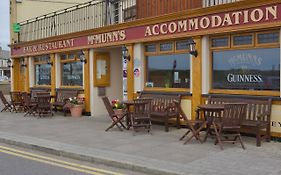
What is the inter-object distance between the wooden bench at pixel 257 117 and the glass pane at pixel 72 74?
27.0ft

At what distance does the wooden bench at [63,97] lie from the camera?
51.2 feet

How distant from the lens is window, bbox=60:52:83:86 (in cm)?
1619

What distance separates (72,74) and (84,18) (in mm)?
2476

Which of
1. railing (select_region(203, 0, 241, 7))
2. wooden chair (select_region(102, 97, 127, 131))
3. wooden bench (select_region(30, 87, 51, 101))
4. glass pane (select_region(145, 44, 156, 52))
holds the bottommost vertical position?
wooden chair (select_region(102, 97, 127, 131))

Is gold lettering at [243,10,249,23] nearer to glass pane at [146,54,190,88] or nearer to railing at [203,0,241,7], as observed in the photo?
railing at [203,0,241,7]

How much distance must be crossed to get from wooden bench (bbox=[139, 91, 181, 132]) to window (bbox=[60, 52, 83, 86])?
4.41 meters

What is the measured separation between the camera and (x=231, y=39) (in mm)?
10188

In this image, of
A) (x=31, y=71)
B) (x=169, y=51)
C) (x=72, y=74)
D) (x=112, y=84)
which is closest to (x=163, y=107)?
(x=169, y=51)

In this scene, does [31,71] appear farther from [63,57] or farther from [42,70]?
[63,57]

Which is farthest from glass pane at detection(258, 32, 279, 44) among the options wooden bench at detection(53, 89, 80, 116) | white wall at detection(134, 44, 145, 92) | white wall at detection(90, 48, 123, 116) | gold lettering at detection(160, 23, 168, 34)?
wooden bench at detection(53, 89, 80, 116)

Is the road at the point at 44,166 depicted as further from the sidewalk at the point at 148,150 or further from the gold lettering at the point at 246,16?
the gold lettering at the point at 246,16

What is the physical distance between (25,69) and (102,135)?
11.2 meters

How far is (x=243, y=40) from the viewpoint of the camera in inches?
391

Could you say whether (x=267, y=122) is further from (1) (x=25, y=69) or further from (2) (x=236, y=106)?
(1) (x=25, y=69)
